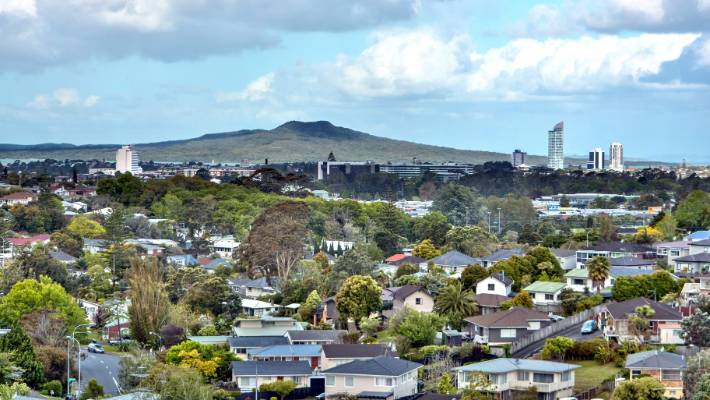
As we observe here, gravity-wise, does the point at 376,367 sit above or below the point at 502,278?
below

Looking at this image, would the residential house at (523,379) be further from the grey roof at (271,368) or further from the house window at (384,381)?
the grey roof at (271,368)

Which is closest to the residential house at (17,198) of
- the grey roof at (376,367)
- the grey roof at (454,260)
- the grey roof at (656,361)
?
the grey roof at (454,260)

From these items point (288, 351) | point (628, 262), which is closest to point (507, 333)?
point (288, 351)

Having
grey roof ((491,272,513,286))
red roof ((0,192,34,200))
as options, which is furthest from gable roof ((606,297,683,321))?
red roof ((0,192,34,200))

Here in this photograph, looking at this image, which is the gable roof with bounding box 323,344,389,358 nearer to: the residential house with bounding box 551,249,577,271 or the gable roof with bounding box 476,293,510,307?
the gable roof with bounding box 476,293,510,307

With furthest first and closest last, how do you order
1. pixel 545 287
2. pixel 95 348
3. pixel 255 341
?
pixel 545 287, pixel 95 348, pixel 255 341

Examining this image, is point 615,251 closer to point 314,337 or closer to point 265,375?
point 314,337
